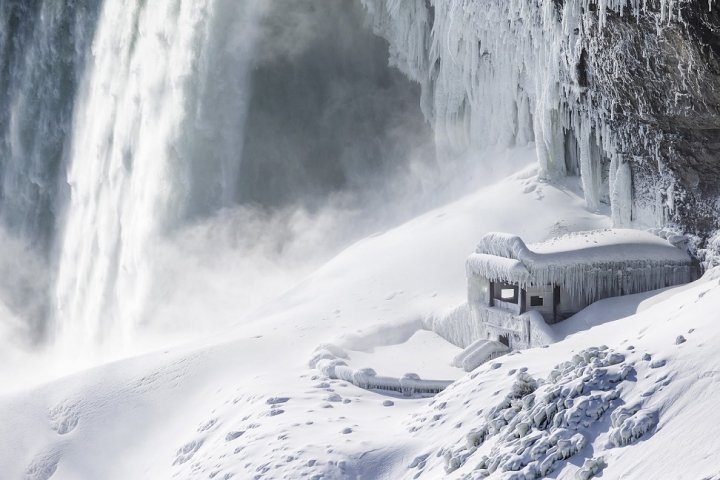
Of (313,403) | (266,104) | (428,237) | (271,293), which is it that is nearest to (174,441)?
(313,403)

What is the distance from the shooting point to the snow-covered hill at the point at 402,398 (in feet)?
46.6

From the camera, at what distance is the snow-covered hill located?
14.2 metres

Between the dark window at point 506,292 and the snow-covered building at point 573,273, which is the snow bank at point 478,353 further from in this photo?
the dark window at point 506,292

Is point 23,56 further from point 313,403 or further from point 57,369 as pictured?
point 313,403

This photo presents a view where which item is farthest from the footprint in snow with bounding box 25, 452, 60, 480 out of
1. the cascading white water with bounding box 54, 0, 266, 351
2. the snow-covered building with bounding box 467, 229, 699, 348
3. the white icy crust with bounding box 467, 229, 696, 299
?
the cascading white water with bounding box 54, 0, 266, 351

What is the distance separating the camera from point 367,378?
22375 millimetres

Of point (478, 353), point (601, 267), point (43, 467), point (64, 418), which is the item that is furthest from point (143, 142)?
point (601, 267)

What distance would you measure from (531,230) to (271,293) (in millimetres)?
11008

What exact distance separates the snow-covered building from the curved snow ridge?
228 centimetres

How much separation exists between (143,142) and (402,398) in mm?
24314

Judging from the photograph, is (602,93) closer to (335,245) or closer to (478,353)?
(478,353)

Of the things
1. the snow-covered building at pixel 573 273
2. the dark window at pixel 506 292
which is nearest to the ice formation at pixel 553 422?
the snow-covered building at pixel 573 273

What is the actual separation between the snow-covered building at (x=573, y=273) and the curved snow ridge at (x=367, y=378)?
2.28 metres

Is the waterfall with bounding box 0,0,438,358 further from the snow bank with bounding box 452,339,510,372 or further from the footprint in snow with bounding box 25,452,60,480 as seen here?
the snow bank with bounding box 452,339,510,372
